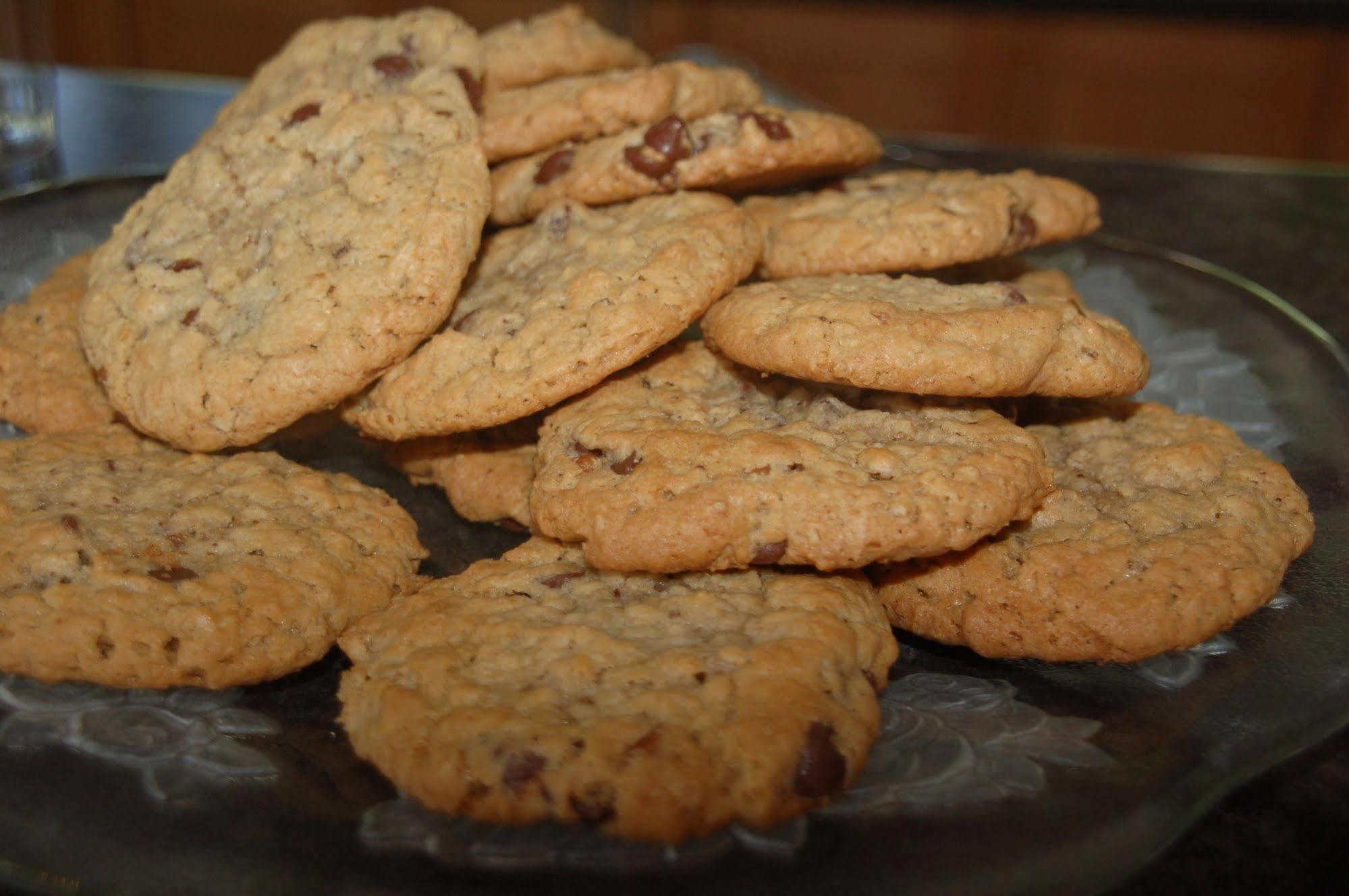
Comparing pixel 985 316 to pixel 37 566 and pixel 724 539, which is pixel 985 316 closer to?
pixel 724 539

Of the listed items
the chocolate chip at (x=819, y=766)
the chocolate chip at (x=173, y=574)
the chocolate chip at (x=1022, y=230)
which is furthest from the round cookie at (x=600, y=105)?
the chocolate chip at (x=819, y=766)

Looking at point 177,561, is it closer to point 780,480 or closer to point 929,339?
point 780,480

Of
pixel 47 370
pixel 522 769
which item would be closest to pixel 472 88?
pixel 47 370

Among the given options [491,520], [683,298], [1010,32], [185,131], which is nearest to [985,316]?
[683,298]

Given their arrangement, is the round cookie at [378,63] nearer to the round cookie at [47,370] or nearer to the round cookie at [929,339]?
the round cookie at [47,370]

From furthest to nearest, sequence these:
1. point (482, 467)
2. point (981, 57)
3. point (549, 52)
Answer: point (981, 57), point (549, 52), point (482, 467)

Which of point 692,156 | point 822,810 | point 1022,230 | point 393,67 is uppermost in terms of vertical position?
point 393,67
